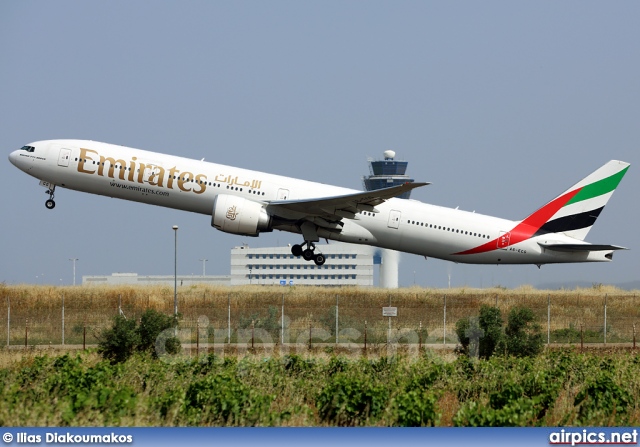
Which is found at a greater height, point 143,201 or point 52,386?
point 143,201

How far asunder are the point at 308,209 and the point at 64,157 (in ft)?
35.3

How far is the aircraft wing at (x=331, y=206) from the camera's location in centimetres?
3734

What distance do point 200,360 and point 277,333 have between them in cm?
1342

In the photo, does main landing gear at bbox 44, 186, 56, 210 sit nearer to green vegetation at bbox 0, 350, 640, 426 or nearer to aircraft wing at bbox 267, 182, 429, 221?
aircraft wing at bbox 267, 182, 429, 221

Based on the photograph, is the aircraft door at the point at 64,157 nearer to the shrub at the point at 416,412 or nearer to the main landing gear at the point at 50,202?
the main landing gear at the point at 50,202

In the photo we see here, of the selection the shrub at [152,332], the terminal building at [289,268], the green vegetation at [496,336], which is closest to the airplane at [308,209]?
the green vegetation at [496,336]

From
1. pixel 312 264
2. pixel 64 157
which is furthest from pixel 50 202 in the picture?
pixel 312 264

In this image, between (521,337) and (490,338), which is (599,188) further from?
(490,338)

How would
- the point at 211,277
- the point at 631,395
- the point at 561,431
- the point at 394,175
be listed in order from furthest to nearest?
the point at 394,175 → the point at 211,277 → the point at 631,395 → the point at 561,431

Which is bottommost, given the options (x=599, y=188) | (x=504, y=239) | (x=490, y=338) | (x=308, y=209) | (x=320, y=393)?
(x=320, y=393)

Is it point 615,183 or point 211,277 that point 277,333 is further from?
point 211,277

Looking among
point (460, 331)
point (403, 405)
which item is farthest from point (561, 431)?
point (460, 331)

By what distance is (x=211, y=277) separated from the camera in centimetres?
12588

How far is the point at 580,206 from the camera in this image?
4309 centimetres
